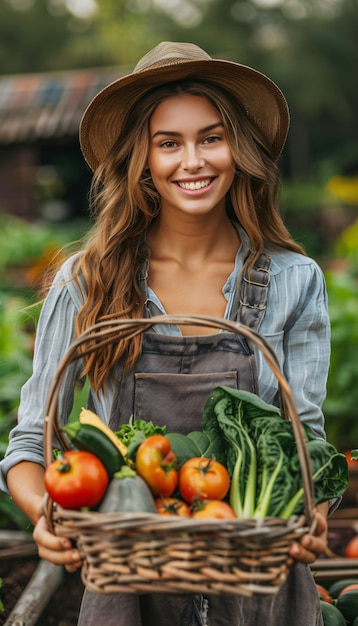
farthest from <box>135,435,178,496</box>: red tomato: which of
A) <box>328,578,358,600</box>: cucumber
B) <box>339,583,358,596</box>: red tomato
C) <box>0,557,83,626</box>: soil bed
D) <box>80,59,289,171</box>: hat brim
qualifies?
<box>0,557,83,626</box>: soil bed

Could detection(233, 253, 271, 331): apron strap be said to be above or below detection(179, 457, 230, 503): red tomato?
above

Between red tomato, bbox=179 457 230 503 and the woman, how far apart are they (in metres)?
0.47

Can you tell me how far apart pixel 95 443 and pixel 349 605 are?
142 cm

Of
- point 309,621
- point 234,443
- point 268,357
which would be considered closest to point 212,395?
point 234,443

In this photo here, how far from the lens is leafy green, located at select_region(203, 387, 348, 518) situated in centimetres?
205

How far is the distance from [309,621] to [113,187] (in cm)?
149

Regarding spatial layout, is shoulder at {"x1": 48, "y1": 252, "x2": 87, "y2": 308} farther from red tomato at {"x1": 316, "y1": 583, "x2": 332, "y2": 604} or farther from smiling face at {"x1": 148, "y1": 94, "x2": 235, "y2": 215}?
red tomato at {"x1": 316, "y1": 583, "x2": 332, "y2": 604}

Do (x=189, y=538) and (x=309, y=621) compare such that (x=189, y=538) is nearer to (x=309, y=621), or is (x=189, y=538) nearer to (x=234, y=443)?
(x=234, y=443)

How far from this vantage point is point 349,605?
2.98 meters

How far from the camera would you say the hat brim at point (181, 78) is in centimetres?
267

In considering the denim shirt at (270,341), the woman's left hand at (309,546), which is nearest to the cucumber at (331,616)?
the denim shirt at (270,341)

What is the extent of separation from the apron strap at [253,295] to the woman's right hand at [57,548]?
0.91 m

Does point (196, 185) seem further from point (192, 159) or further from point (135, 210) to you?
point (135, 210)

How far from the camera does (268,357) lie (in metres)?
2.02
